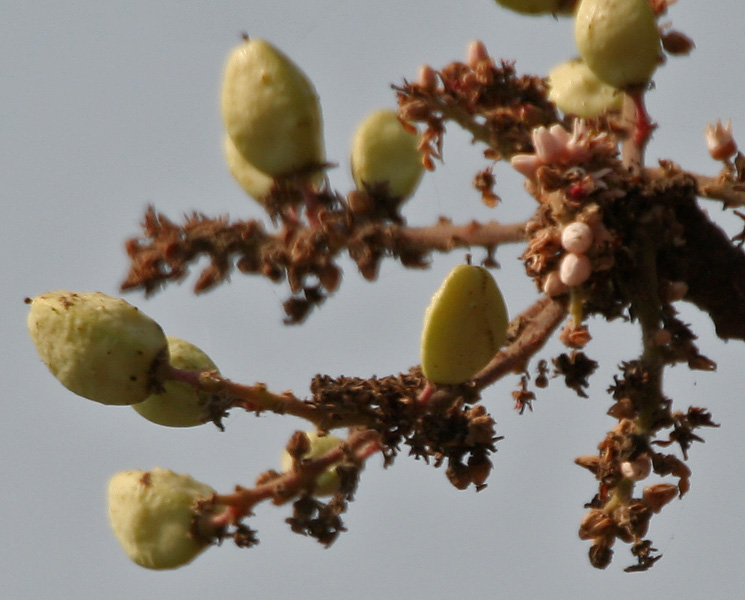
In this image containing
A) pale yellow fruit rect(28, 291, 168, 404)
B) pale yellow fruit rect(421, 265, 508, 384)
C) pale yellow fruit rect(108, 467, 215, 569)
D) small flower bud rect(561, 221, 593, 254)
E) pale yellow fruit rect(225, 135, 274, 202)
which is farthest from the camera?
pale yellow fruit rect(225, 135, 274, 202)

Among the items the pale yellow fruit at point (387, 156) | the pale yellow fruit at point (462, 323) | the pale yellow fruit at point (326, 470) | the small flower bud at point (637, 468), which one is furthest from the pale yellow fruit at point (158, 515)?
the small flower bud at point (637, 468)

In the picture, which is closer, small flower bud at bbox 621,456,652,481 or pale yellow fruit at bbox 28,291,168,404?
small flower bud at bbox 621,456,652,481

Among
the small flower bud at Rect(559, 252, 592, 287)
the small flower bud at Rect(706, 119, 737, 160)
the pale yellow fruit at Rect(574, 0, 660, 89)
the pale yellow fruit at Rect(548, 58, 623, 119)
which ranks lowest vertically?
the small flower bud at Rect(559, 252, 592, 287)

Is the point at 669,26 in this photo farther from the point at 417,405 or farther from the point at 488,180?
the point at 417,405

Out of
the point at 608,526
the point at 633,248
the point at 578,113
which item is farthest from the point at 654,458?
the point at 578,113

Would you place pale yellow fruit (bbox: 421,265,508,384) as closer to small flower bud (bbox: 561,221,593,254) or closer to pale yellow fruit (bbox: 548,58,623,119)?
small flower bud (bbox: 561,221,593,254)

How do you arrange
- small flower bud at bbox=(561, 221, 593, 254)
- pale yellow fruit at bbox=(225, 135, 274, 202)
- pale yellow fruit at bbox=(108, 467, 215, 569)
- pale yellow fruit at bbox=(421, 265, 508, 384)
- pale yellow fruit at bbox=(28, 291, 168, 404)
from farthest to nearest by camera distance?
pale yellow fruit at bbox=(225, 135, 274, 202)
pale yellow fruit at bbox=(108, 467, 215, 569)
pale yellow fruit at bbox=(28, 291, 168, 404)
pale yellow fruit at bbox=(421, 265, 508, 384)
small flower bud at bbox=(561, 221, 593, 254)

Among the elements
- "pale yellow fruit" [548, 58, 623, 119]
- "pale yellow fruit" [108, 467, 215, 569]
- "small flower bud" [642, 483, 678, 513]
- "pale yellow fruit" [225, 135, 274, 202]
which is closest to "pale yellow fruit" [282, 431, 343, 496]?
"pale yellow fruit" [108, 467, 215, 569]

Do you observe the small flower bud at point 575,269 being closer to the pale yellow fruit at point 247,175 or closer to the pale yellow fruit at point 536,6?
the pale yellow fruit at point 247,175
